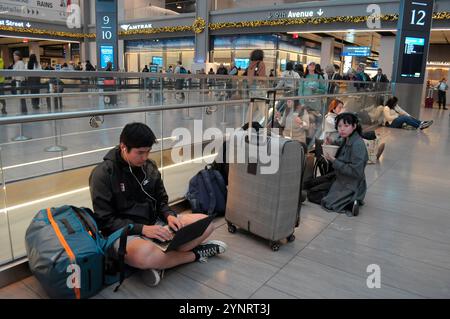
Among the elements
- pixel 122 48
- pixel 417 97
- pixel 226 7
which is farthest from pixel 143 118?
pixel 122 48

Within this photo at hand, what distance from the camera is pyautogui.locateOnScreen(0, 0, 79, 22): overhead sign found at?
14.3 m

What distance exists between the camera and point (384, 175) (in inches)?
218

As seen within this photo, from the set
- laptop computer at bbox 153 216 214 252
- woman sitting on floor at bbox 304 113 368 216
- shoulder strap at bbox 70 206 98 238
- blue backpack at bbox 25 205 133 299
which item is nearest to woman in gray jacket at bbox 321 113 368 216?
woman sitting on floor at bbox 304 113 368 216

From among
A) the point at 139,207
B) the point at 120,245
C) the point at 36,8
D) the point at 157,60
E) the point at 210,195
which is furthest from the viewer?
the point at 157,60

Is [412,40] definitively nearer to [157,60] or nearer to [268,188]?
[268,188]

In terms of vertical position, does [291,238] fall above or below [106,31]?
below

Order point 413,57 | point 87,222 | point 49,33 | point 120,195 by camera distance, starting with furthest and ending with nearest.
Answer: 1. point 49,33
2. point 413,57
3. point 120,195
4. point 87,222

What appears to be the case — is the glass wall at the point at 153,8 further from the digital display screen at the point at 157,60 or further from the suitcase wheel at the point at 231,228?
the suitcase wheel at the point at 231,228

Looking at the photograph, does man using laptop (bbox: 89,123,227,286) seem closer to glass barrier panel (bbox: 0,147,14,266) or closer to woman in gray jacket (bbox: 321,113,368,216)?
glass barrier panel (bbox: 0,147,14,266)

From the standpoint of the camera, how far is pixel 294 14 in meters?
18.4

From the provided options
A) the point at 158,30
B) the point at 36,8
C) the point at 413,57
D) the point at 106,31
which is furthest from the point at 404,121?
the point at 158,30

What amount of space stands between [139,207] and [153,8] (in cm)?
A: 2475

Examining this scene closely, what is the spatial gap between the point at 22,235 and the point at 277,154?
6.19 feet

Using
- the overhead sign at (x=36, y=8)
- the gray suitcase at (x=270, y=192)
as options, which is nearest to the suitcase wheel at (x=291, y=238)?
the gray suitcase at (x=270, y=192)
